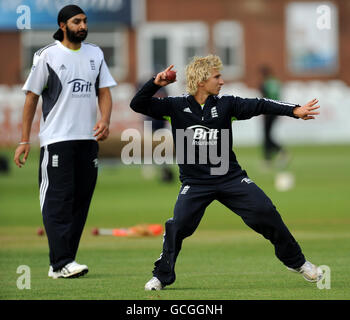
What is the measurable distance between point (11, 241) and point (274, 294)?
5.42 m

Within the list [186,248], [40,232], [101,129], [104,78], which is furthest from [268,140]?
[101,129]

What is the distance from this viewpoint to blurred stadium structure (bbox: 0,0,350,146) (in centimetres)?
4403

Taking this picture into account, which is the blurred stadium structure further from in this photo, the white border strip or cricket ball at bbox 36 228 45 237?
the white border strip

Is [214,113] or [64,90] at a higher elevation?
[64,90]

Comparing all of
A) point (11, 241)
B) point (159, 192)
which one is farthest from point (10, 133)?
point (11, 241)

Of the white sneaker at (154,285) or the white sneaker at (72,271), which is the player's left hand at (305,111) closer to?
the white sneaker at (154,285)

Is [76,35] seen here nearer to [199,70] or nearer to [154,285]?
[199,70]

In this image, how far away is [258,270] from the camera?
9.78 metres

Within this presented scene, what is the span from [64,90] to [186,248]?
317 centimetres

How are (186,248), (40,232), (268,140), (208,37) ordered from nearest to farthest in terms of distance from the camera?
(186,248)
(40,232)
(268,140)
(208,37)

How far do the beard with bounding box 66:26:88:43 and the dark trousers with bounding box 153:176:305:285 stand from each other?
76.2 inches

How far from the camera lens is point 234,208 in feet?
28.6

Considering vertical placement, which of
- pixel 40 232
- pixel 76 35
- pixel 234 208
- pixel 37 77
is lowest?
pixel 40 232

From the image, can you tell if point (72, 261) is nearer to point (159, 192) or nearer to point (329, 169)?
point (159, 192)
